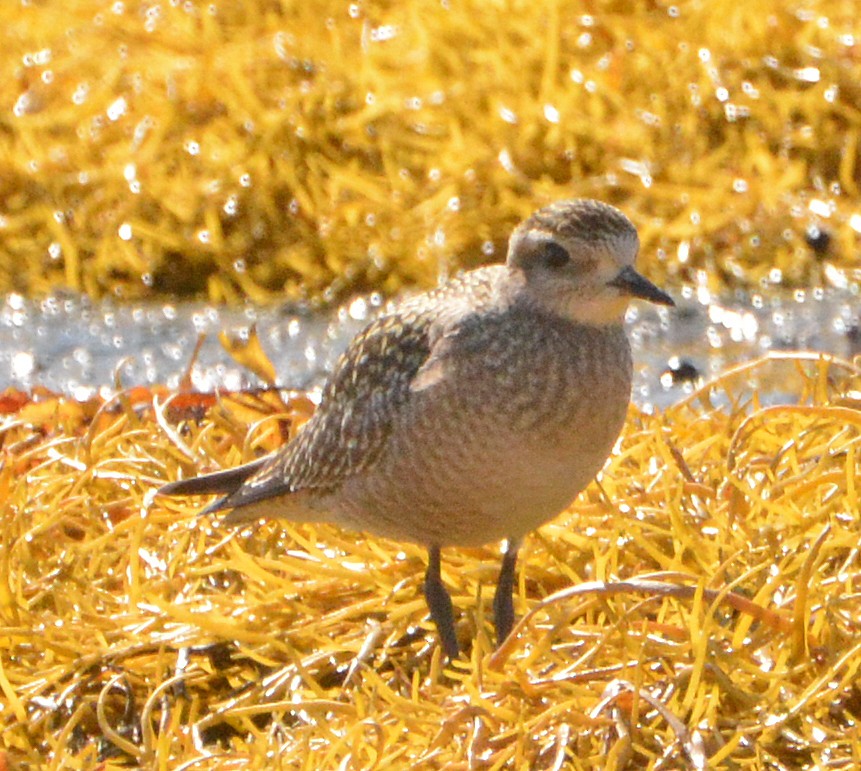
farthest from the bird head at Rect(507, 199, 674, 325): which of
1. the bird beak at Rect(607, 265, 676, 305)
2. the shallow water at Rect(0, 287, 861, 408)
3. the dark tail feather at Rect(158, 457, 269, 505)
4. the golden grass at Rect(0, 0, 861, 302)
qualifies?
the golden grass at Rect(0, 0, 861, 302)

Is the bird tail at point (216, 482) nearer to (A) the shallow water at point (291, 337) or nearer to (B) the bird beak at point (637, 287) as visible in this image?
(B) the bird beak at point (637, 287)

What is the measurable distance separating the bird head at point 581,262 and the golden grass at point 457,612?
0.65 metres

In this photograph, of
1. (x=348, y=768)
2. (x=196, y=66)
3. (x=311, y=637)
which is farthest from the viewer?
(x=196, y=66)

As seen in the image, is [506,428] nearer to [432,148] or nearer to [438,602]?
[438,602]

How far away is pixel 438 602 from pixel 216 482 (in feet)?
2.62

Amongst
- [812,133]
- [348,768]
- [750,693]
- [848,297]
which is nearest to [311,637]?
[348,768]

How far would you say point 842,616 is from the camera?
165 inches

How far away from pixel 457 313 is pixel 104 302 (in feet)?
12.4

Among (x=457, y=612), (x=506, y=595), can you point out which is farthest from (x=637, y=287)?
(x=457, y=612)

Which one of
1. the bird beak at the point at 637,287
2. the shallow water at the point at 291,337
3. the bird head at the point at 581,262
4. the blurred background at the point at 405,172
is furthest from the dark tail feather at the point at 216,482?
the blurred background at the point at 405,172

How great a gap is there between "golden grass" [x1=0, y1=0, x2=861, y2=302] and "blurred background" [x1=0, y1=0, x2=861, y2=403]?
11 mm

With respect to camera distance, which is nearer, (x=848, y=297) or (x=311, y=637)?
(x=311, y=637)

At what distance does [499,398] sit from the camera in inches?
164

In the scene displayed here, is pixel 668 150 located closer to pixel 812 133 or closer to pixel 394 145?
pixel 812 133
